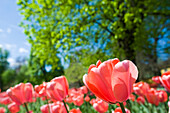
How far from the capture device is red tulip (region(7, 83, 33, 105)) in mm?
1220

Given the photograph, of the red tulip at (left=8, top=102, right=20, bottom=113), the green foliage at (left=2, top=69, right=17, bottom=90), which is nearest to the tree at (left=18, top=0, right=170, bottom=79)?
the red tulip at (left=8, top=102, right=20, bottom=113)

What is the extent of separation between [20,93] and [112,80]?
0.96 m

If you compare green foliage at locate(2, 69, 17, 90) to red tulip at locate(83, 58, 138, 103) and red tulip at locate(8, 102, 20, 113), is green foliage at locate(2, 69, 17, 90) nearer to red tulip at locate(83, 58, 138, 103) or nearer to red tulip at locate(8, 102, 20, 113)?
red tulip at locate(8, 102, 20, 113)

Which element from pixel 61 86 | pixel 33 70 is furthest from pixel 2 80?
pixel 61 86

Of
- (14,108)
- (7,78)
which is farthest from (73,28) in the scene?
(7,78)

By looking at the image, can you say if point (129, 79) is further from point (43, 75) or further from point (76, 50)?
point (43, 75)

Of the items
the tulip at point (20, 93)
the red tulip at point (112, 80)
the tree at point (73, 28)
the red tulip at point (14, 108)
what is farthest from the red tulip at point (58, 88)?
the tree at point (73, 28)

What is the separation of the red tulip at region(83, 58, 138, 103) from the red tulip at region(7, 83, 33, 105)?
877 millimetres

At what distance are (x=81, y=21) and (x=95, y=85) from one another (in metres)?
7.40

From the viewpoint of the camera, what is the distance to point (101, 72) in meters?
0.57

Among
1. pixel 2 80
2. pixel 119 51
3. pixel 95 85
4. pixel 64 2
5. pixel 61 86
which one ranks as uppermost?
pixel 64 2

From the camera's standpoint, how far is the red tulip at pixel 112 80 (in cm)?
56

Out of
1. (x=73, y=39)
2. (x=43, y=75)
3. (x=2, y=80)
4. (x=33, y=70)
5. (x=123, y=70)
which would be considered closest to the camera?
(x=123, y=70)

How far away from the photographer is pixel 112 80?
1.86ft
